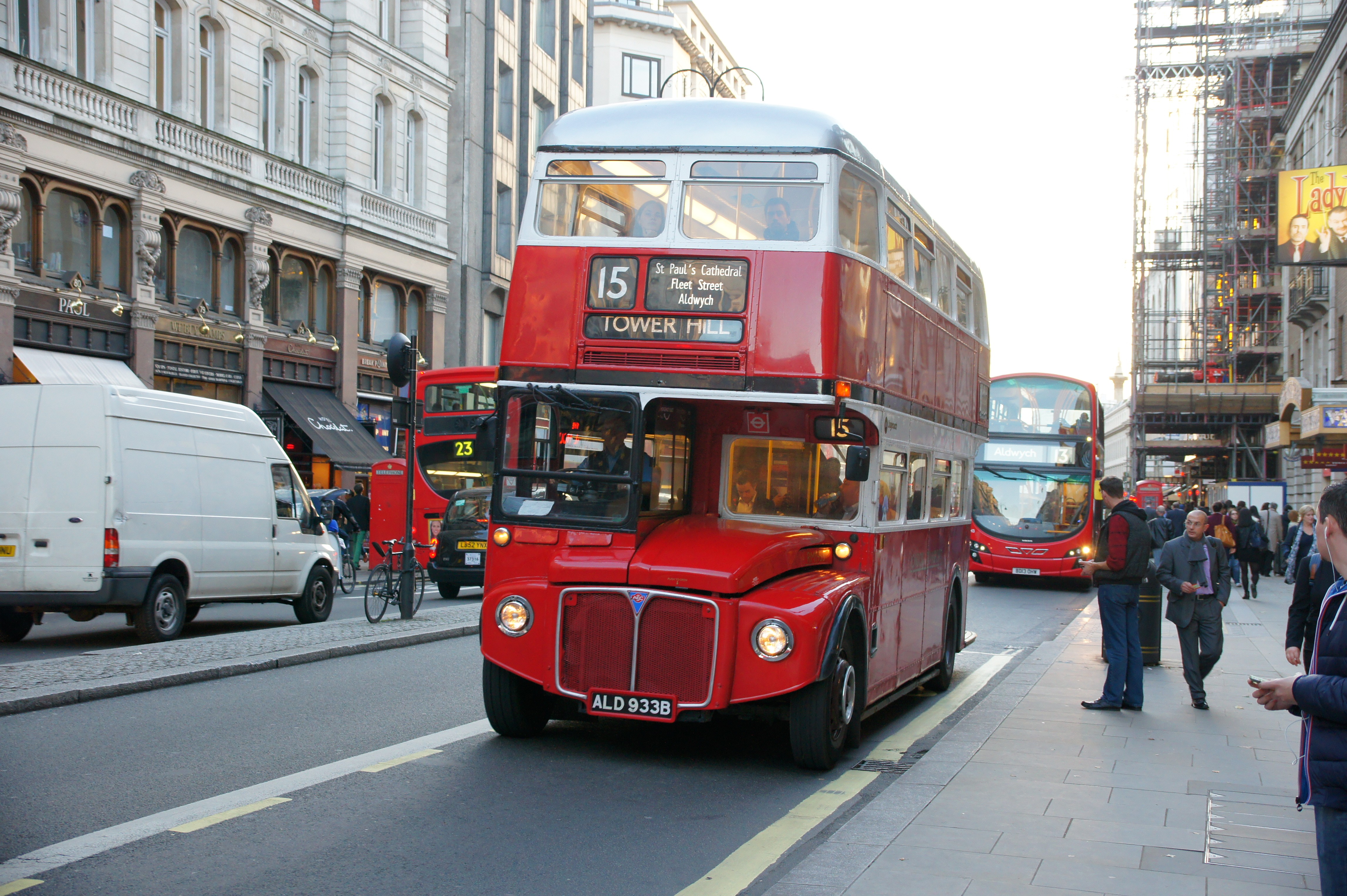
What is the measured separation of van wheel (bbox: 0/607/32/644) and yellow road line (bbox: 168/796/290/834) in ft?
29.4

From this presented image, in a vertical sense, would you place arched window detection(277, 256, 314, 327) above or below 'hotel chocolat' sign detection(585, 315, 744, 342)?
above

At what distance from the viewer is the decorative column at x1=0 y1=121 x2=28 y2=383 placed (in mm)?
22797

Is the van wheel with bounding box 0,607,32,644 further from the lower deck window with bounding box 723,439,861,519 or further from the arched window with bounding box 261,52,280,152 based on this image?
the arched window with bounding box 261,52,280,152

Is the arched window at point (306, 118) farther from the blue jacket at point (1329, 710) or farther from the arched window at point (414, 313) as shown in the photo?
the blue jacket at point (1329, 710)

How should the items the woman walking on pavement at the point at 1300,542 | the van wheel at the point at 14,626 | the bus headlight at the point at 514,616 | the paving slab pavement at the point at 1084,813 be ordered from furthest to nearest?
the van wheel at the point at 14,626 → the woman walking on pavement at the point at 1300,542 → the bus headlight at the point at 514,616 → the paving slab pavement at the point at 1084,813

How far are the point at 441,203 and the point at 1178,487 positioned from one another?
67.1 m

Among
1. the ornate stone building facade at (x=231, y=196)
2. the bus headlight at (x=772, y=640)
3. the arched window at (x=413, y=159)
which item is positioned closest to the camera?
the bus headlight at (x=772, y=640)

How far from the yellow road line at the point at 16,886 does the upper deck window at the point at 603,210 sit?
4705mm

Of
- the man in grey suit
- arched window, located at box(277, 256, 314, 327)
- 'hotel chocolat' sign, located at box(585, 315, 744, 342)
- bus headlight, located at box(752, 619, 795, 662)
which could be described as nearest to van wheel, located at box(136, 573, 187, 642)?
'hotel chocolat' sign, located at box(585, 315, 744, 342)

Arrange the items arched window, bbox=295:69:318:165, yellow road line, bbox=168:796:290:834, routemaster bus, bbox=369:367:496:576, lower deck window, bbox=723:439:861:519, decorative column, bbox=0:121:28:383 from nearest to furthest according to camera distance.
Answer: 1. yellow road line, bbox=168:796:290:834
2. lower deck window, bbox=723:439:861:519
3. decorative column, bbox=0:121:28:383
4. routemaster bus, bbox=369:367:496:576
5. arched window, bbox=295:69:318:165

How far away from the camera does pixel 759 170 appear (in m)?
8.34

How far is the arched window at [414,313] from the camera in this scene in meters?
38.0

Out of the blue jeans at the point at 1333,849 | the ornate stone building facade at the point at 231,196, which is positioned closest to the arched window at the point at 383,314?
the ornate stone building facade at the point at 231,196

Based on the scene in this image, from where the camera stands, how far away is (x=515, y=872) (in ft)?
18.2
